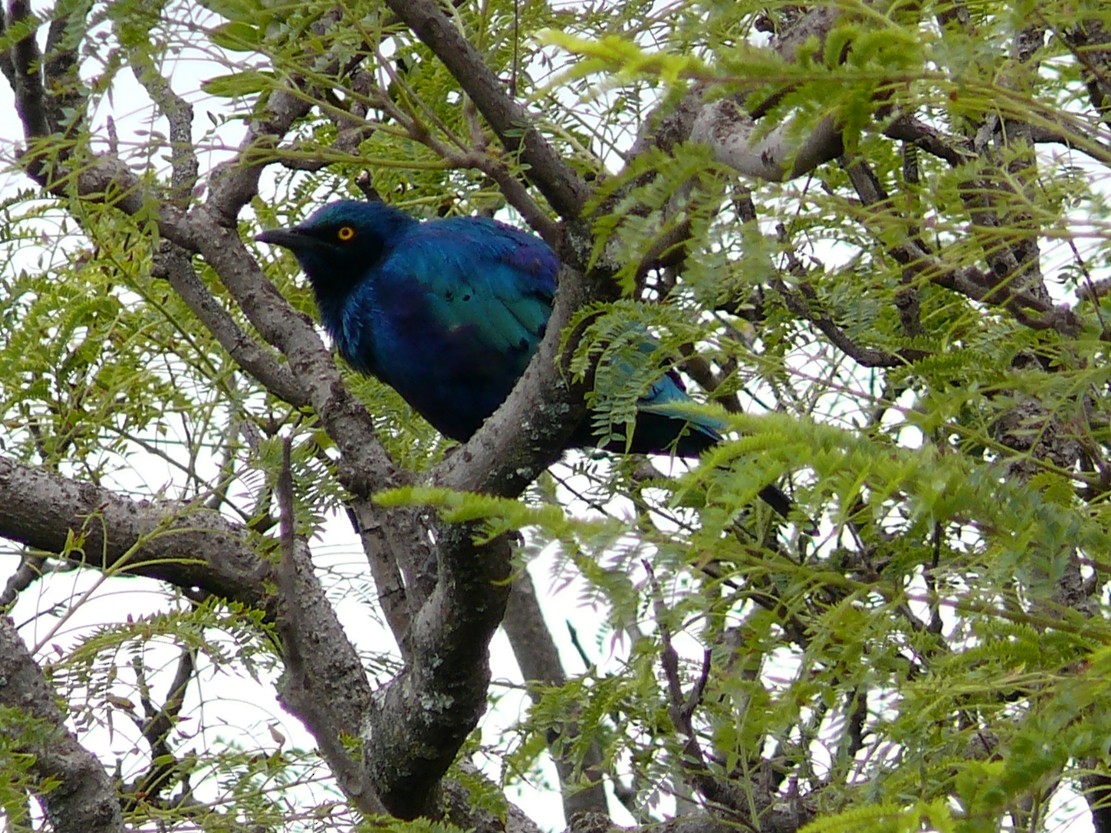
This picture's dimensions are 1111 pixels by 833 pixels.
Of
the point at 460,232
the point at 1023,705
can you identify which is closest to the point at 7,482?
the point at 460,232

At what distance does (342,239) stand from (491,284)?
0.71 m

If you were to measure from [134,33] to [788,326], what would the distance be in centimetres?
242

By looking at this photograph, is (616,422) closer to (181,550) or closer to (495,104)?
(495,104)

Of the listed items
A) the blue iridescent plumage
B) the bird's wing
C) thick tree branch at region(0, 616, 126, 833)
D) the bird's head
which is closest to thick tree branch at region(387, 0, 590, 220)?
thick tree branch at region(0, 616, 126, 833)

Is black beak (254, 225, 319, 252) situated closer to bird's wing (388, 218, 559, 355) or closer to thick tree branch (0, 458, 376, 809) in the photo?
bird's wing (388, 218, 559, 355)

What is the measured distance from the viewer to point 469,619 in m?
3.94

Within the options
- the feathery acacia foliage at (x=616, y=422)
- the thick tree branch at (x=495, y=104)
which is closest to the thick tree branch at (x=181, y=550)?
the feathery acacia foliage at (x=616, y=422)

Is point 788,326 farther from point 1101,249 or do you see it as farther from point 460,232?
point 1101,249

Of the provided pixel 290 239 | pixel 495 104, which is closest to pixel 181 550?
pixel 290 239

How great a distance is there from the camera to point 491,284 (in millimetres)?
5508

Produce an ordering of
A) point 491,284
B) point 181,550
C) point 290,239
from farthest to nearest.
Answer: point 290,239 < point 491,284 < point 181,550

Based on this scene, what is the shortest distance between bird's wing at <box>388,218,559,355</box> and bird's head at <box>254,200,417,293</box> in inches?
12.4

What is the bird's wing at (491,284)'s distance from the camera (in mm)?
5469

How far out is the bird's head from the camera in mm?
5863
